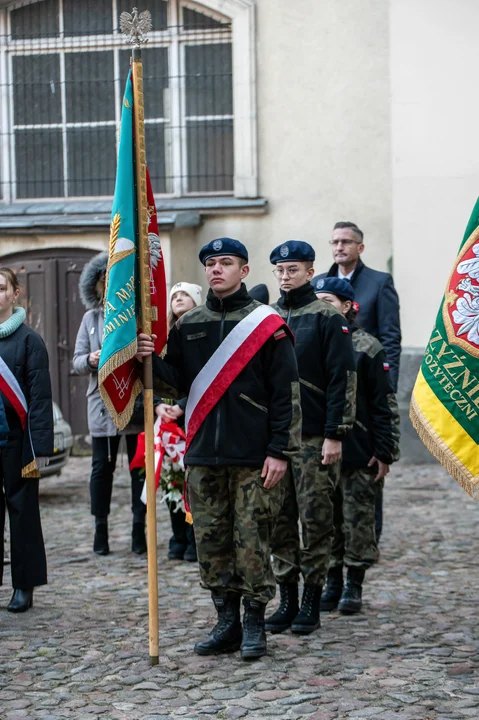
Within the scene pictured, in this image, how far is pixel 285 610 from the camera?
5.99 meters

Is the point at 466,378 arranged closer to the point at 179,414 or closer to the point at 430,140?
the point at 179,414

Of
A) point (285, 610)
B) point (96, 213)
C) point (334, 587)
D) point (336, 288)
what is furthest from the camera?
point (96, 213)

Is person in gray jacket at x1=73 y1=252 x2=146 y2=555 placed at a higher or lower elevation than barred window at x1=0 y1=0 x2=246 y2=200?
lower

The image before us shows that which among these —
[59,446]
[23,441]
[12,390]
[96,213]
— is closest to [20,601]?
[23,441]

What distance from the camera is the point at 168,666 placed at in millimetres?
5301

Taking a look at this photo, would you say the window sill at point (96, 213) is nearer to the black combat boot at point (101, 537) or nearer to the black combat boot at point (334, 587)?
the black combat boot at point (101, 537)

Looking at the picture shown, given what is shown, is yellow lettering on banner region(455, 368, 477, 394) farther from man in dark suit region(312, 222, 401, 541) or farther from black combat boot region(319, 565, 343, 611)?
man in dark suit region(312, 222, 401, 541)

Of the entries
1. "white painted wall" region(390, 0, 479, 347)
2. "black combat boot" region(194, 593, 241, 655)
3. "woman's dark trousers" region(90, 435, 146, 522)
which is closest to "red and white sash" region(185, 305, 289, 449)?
"black combat boot" region(194, 593, 241, 655)

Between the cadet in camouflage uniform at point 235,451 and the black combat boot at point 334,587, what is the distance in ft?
3.28

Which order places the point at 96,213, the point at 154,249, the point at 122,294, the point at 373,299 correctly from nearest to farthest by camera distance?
the point at 122,294 → the point at 154,249 → the point at 373,299 → the point at 96,213

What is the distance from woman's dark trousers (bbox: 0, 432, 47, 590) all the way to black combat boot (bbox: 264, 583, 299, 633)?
132 centimetres

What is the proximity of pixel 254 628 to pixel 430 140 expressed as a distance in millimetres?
7643

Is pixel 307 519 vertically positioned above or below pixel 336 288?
below

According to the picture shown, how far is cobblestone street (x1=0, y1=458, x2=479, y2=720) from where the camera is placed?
15.5 ft
